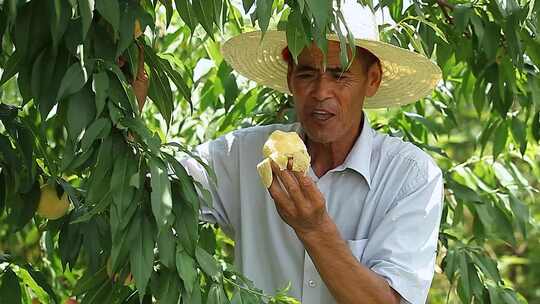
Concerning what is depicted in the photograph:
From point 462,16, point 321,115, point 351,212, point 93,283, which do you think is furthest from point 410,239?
point 93,283

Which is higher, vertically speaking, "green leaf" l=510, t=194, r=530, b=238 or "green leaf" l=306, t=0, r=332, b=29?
"green leaf" l=306, t=0, r=332, b=29

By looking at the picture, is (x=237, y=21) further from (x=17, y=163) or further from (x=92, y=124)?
(x=92, y=124)

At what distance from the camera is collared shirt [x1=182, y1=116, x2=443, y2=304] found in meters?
2.27

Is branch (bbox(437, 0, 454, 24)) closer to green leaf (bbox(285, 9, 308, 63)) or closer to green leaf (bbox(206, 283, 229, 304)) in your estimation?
green leaf (bbox(285, 9, 308, 63))

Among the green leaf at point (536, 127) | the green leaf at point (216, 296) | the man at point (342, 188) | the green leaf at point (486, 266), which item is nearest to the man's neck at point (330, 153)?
the man at point (342, 188)

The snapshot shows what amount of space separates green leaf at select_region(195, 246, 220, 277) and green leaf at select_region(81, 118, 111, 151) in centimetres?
22

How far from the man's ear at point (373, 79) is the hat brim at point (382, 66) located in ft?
0.08

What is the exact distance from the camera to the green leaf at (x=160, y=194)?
1.56 m

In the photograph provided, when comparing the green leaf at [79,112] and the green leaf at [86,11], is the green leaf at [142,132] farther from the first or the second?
the green leaf at [86,11]

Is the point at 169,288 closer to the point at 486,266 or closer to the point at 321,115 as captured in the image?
the point at 321,115

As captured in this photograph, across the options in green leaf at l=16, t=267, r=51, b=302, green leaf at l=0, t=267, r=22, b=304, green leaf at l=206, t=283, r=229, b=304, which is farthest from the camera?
green leaf at l=16, t=267, r=51, b=302

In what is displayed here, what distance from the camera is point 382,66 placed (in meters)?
2.62

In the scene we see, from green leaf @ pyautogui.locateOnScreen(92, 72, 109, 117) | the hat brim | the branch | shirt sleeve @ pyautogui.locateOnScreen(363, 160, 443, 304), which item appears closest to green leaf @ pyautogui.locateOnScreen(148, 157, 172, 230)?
Result: green leaf @ pyautogui.locateOnScreen(92, 72, 109, 117)

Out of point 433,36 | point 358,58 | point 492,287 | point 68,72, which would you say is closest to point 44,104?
point 68,72
